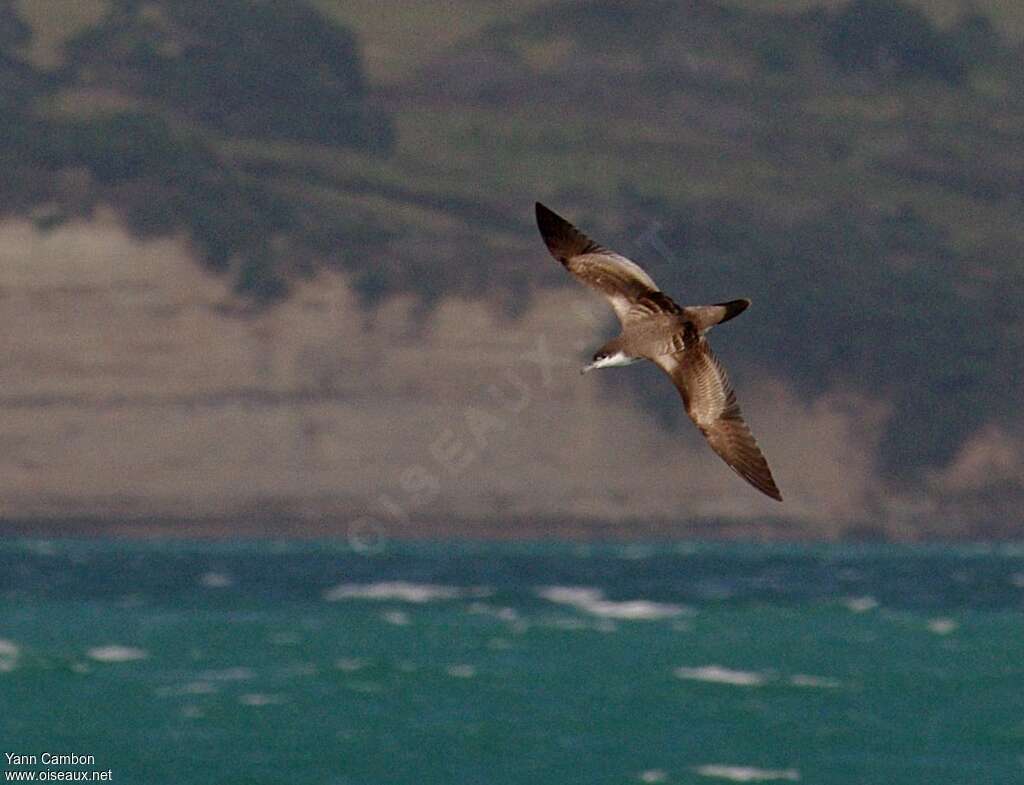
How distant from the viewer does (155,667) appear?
107375mm

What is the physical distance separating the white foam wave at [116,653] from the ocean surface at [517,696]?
0.23m

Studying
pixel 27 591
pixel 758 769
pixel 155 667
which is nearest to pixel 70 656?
pixel 155 667

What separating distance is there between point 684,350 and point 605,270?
2897 millimetres

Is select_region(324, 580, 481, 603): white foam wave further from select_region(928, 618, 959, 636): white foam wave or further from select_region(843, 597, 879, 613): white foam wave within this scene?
select_region(928, 618, 959, 636): white foam wave

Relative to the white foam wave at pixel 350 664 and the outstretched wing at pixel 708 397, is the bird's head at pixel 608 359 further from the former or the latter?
the white foam wave at pixel 350 664

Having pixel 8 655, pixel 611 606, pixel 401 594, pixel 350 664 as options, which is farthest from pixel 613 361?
pixel 401 594

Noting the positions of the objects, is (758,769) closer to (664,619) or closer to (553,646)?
(553,646)

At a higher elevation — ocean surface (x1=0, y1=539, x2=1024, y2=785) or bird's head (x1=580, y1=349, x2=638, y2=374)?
ocean surface (x1=0, y1=539, x2=1024, y2=785)

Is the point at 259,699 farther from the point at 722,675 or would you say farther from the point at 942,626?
the point at 942,626

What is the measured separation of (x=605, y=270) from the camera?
3005cm

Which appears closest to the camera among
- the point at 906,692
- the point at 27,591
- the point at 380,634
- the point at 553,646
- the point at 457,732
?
the point at 457,732

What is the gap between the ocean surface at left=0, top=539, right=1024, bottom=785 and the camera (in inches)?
2835

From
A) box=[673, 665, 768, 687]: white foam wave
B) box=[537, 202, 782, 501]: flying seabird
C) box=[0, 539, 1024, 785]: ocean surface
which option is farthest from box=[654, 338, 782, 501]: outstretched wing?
box=[673, 665, 768, 687]: white foam wave

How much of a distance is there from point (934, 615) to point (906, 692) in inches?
2371
